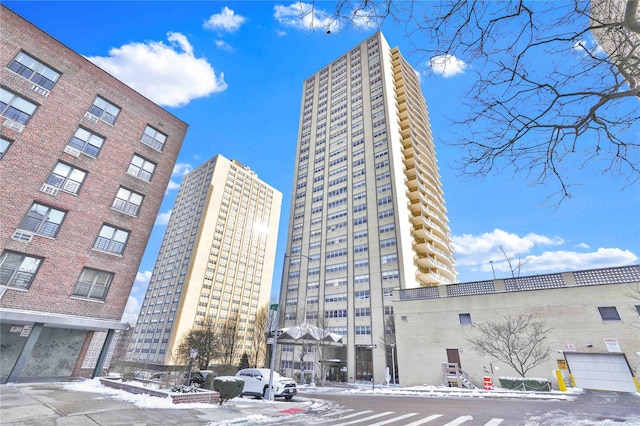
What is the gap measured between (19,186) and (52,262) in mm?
4331

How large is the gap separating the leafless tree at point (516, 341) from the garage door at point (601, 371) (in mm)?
1884

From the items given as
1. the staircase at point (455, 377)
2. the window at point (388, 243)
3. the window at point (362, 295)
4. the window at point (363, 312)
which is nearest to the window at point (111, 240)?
the staircase at point (455, 377)

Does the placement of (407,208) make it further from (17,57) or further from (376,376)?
(17,57)

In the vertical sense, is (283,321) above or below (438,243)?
below

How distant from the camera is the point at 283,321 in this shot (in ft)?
178

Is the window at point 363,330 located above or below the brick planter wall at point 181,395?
above

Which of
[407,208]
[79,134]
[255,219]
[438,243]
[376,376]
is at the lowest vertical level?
[376,376]

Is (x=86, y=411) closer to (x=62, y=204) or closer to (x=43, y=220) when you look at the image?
(x=43, y=220)

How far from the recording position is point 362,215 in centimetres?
5638

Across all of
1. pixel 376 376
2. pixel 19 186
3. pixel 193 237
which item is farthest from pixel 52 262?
pixel 193 237

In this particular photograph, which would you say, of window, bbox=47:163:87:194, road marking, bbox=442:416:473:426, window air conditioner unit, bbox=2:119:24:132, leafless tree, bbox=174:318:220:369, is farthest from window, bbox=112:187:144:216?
leafless tree, bbox=174:318:220:369

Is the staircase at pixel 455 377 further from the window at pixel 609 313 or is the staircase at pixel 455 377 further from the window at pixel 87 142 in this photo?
the window at pixel 87 142

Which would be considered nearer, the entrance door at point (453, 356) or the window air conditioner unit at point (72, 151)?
the window air conditioner unit at point (72, 151)

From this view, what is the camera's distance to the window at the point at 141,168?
19.8m
